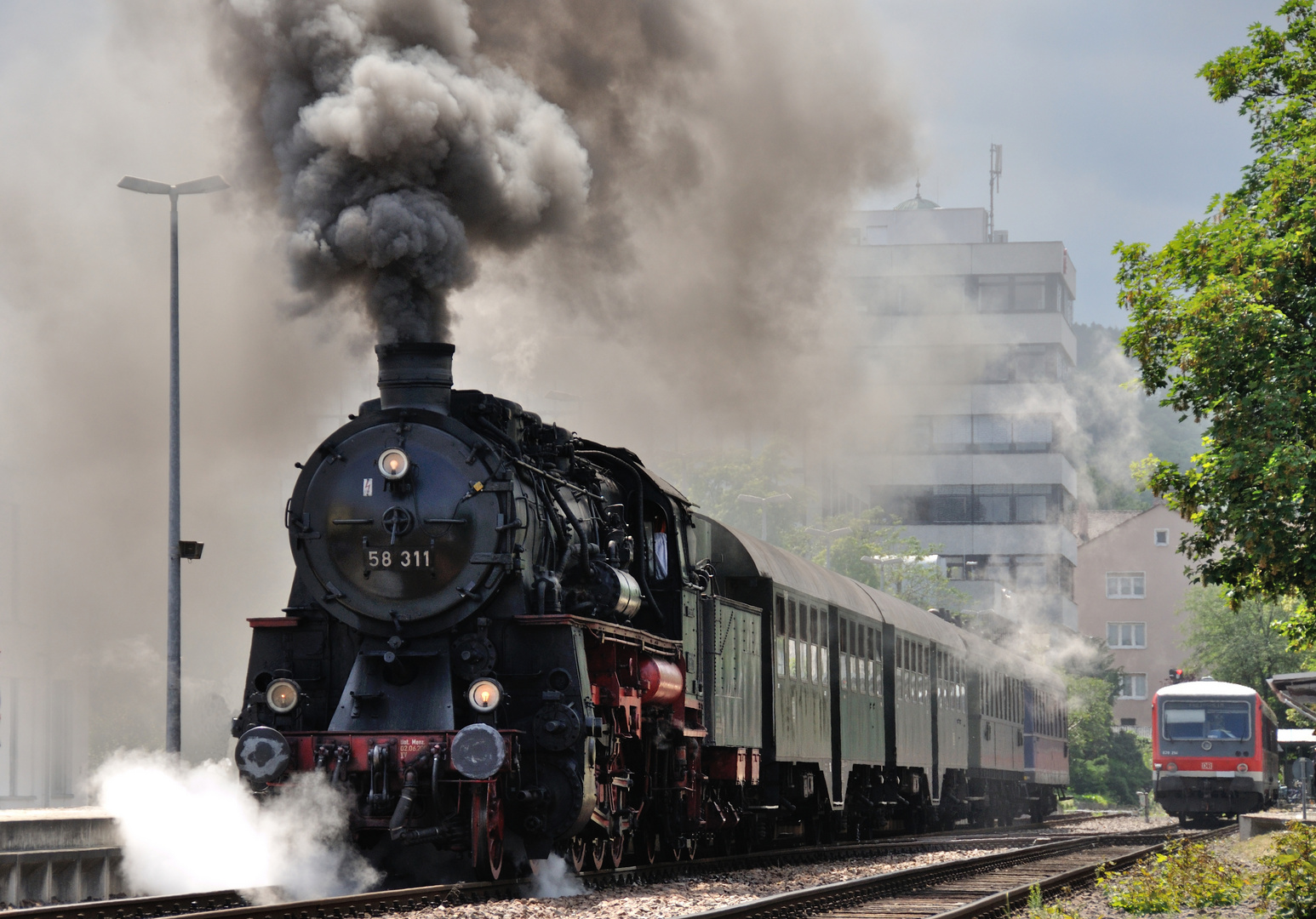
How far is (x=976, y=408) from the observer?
3004 inches

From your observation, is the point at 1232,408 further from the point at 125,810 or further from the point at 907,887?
the point at 125,810

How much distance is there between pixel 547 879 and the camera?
12195mm

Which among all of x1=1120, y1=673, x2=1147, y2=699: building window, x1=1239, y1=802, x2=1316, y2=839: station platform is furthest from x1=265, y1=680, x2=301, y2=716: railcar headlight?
x1=1120, y1=673, x2=1147, y2=699: building window

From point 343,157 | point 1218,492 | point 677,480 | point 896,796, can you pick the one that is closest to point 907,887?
point 1218,492

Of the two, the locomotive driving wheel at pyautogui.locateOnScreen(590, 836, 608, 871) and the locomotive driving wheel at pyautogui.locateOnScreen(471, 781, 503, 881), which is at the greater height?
the locomotive driving wheel at pyautogui.locateOnScreen(471, 781, 503, 881)

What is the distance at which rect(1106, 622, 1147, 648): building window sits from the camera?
82.8 m

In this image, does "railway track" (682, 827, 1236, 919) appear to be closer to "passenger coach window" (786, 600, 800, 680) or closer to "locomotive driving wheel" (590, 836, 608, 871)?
"locomotive driving wheel" (590, 836, 608, 871)

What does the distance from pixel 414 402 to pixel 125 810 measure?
4.12 m

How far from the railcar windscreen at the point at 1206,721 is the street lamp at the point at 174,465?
22.1 meters

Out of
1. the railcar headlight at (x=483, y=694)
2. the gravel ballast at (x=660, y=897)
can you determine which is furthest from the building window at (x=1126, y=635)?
the railcar headlight at (x=483, y=694)

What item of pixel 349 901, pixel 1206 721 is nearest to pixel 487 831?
pixel 349 901

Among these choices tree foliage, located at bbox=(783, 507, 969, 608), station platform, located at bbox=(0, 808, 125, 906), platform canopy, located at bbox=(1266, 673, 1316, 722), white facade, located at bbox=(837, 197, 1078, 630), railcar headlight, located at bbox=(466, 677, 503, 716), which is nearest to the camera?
railcar headlight, located at bbox=(466, 677, 503, 716)

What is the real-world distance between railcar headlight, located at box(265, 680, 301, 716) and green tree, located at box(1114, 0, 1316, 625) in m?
10.2

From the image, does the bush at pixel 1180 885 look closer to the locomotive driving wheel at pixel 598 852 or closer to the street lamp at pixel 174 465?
the locomotive driving wheel at pixel 598 852
